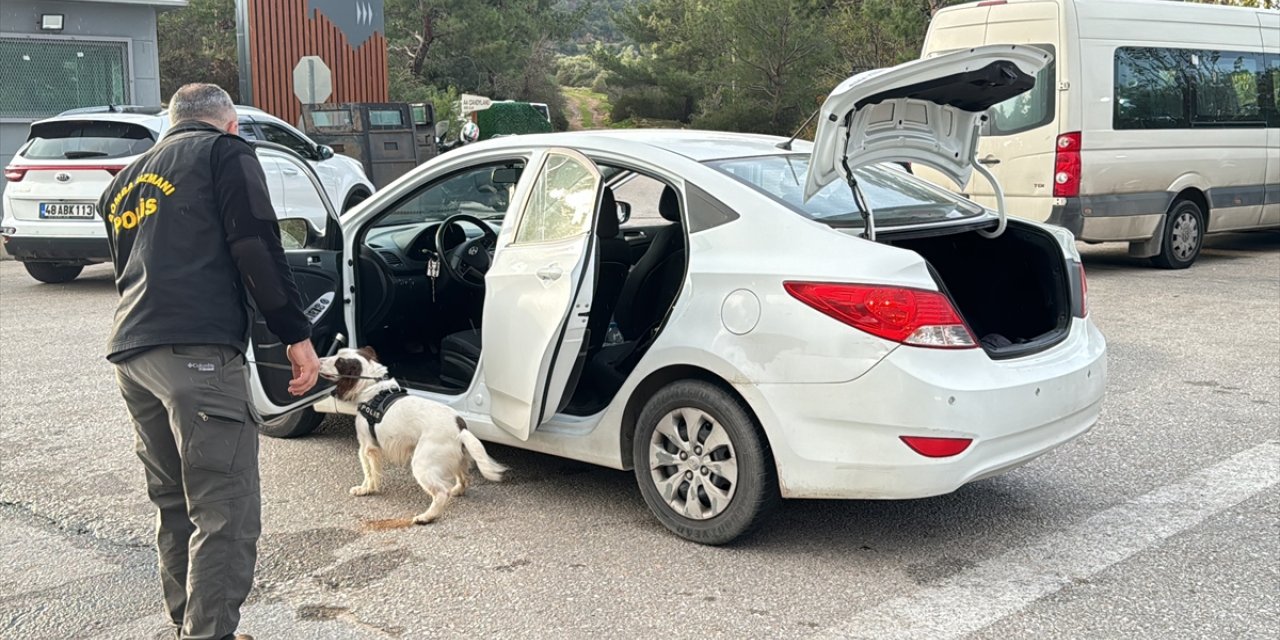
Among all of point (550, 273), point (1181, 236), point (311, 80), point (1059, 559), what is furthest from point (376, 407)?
point (311, 80)

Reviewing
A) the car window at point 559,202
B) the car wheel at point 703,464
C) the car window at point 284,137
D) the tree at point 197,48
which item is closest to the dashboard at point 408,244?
the car window at point 559,202

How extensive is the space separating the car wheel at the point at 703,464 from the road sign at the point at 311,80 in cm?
1746

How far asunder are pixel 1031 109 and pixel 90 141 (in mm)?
9013

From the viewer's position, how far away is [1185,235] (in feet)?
40.7

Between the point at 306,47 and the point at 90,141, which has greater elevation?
the point at 306,47

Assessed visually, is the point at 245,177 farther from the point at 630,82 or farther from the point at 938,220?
the point at 630,82

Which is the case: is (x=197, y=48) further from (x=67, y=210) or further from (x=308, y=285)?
(x=308, y=285)

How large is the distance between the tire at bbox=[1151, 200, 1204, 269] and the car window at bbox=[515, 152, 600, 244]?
905 centimetres

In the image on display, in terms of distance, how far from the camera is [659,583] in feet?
13.9

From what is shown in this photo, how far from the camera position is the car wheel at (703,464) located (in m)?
4.38

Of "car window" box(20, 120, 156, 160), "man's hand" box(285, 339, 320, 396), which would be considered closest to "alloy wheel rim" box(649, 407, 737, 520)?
"man's hand" box(285, 339, 320, 396)

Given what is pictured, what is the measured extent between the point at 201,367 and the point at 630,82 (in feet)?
123

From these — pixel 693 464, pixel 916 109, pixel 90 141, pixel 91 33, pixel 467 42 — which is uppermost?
pixel 467 42

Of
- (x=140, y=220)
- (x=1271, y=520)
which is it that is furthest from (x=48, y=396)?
(x=1271, y=520)
